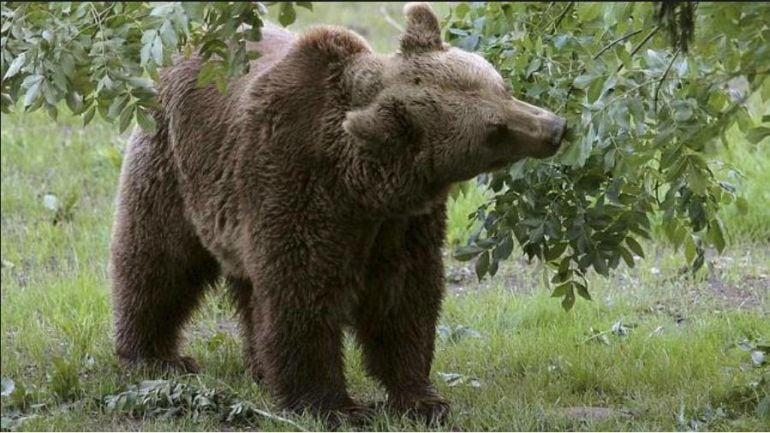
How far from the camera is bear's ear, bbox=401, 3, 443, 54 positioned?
577 cm

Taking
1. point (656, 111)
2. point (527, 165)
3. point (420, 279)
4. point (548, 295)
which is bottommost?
point (548, 295)

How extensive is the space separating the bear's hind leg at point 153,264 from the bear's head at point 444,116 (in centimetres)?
142

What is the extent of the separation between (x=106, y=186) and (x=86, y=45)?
513 cm

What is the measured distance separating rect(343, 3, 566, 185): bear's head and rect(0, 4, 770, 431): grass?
1196 millimetres

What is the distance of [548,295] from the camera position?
7996 mm

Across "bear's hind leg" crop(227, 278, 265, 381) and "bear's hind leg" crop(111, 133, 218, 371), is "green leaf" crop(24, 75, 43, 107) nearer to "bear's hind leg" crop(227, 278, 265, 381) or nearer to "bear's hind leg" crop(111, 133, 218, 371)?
"bear's hind leg" crop(111, 133, 218, 371)

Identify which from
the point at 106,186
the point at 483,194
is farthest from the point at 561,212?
the point at 106,186

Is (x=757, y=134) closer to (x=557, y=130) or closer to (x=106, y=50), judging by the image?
(x=557, y=130)

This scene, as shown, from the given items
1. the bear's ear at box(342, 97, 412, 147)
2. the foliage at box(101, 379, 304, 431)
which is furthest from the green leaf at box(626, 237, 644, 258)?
the foliage at box(101, 379, 304, 431)

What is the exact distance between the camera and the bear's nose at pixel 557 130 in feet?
17.8

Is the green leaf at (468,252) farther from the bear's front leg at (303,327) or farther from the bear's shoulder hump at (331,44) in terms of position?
the bear's shoulder hump at (331,44)

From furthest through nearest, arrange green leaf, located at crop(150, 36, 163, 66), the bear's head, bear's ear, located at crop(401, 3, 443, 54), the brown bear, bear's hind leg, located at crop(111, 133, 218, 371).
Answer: bear's hind leg, located at crop(111, 133, 218, 371), bear's ear, located at crop(401, 3, 443, 54), the brown bear, the bear's head, green leaf, located at crop(150, 36, 163, 66)

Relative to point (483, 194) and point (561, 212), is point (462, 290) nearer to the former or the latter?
point (483, 194)

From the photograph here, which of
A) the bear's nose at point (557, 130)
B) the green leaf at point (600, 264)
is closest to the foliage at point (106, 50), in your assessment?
the bear's nose at point (557, 130)
